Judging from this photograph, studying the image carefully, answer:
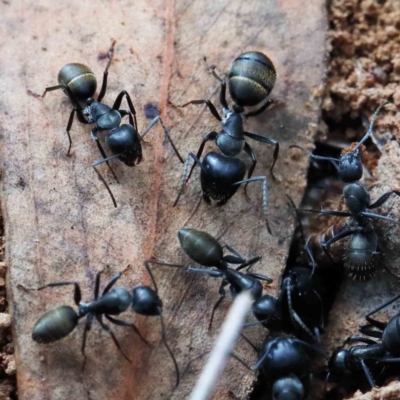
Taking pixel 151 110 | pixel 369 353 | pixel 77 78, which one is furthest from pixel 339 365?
pixel 77 78

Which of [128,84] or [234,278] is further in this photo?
[128,84]

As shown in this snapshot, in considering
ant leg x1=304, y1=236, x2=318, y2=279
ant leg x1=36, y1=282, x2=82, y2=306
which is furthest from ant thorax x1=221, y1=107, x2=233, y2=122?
ant leg x1=36, y1=282, x2=82, y2=306

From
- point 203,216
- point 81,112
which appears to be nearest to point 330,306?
point 203,216

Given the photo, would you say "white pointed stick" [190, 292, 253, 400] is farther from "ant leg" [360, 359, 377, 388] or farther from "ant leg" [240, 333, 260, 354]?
"ant leg" [360, 359, 377, 388]

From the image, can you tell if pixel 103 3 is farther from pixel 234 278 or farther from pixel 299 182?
pixel 234 278

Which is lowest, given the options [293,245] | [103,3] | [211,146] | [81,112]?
[293,245]

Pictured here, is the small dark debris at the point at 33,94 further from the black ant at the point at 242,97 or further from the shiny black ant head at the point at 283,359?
the shiny black ant head at the point at 283,359

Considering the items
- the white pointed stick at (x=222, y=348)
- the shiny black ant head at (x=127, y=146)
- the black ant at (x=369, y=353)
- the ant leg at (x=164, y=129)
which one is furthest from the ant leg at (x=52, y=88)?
the black ant at (x=369, y=353)
